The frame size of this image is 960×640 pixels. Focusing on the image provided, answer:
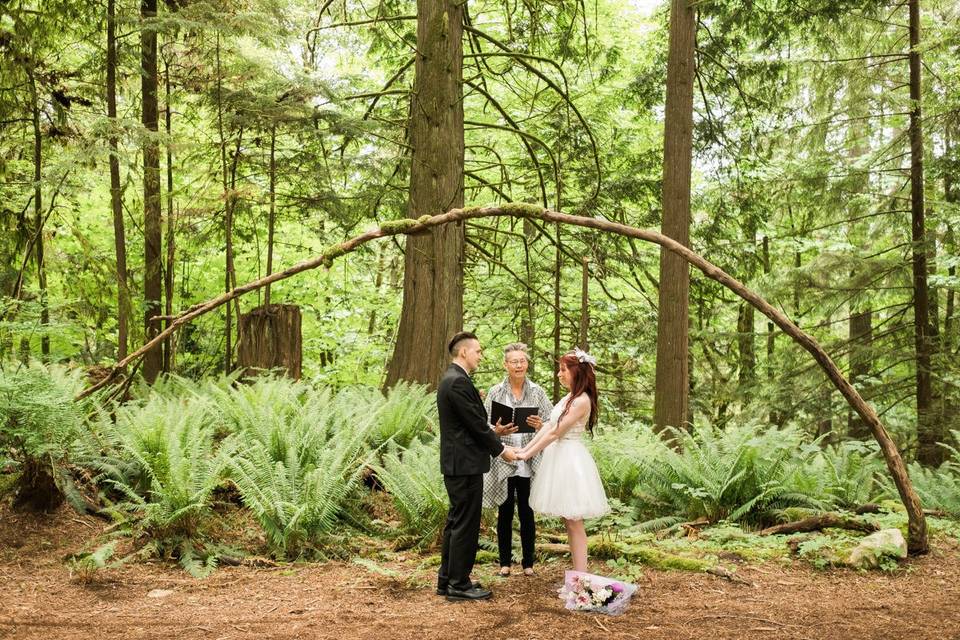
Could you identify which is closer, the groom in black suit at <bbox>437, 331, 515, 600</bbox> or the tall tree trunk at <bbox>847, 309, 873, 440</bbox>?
the groom in black suit at <bbox>437, 331, 515, 600</bbox>

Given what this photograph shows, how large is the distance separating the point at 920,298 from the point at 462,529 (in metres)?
9.69

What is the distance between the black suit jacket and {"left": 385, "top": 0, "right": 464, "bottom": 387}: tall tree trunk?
4.85 metres

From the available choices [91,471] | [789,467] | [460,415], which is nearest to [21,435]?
[91,471]

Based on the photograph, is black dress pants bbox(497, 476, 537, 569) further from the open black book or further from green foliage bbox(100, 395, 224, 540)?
green foliage bbox(100, 395, 224, 540)

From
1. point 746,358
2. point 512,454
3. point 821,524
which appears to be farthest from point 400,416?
point 746,358

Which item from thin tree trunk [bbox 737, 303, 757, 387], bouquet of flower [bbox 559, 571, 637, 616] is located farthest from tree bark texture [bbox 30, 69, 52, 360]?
thin tree trunk [bbox 737, 303, 757, 387]

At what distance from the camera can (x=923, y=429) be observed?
11.1 meters

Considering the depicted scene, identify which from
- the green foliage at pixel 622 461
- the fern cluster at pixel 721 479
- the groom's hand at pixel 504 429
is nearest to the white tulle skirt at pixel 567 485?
the groom's hand at pixel 504 429

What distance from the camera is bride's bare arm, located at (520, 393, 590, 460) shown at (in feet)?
16.2

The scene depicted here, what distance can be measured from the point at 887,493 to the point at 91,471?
8026 millimetres

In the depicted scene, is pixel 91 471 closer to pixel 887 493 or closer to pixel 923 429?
pixel 887 493

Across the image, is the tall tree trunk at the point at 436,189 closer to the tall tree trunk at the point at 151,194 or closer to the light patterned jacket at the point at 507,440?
the tall tree trunk at the point at 151,194

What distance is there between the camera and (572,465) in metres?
4.96

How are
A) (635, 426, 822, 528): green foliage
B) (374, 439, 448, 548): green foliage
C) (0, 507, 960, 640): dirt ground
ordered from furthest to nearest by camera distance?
(635, 426, 822, 528): green foliage → (374, 439, 448, 548): green foliage → (0, 507, 960, 640): dirt ground
